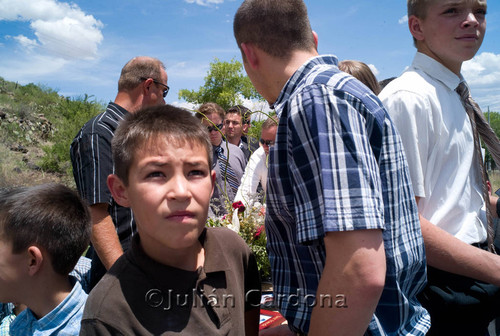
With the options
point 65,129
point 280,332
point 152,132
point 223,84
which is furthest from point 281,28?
point 65,129

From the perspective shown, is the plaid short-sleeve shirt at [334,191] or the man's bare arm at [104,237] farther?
the man's bare arm at [104,237]

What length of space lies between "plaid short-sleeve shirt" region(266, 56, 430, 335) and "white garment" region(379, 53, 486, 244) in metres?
0.40

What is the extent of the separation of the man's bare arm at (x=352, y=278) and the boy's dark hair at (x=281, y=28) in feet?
2.24

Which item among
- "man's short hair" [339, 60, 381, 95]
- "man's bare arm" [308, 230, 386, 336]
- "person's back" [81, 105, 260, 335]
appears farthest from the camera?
"man's short hair" [339, 60, 381, 95]

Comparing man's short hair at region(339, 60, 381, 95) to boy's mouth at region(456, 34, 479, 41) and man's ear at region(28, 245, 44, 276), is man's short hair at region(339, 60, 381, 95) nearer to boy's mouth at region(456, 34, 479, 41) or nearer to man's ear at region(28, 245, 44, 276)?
boy's mouth at region(456, 34, 479, 41)

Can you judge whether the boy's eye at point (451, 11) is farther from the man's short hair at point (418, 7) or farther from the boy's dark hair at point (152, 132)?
the boy's dark hair at point (152, 132)

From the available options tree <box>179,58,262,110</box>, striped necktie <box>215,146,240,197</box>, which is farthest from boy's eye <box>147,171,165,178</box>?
tree <box>179,58,262,110</box>

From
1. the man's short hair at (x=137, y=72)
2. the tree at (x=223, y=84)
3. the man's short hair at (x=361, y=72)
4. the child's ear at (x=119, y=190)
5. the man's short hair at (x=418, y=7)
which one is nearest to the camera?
the child's ear at (x=119, y=190)

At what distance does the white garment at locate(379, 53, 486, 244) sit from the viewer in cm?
166

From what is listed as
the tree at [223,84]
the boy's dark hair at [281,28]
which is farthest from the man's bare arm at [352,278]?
the tree at [223,84]

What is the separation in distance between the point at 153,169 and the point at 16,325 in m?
1.17

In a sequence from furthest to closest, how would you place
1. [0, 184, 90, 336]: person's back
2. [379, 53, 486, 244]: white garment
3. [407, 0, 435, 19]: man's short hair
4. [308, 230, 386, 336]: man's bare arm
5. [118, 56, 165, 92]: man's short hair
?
[118, 56, 165, 92]: man's short hair < [407, 0, 435, 19]: man's short hair < [0, 184, 90, 336]: person's back < [379, 53, 486, 244]: white garment < [308, 230, 386, 336]: man's bare arm

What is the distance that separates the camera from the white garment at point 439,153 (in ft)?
5.46

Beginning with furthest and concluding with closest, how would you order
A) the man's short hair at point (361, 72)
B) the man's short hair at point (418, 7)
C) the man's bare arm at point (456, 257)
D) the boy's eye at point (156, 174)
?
1. the man's short hair at point (361, 72)
2. the man's short hair at point (418, 7)
3. the man's bare arm at point (456, 257)
4. the boy's eye at point (156, 174)
